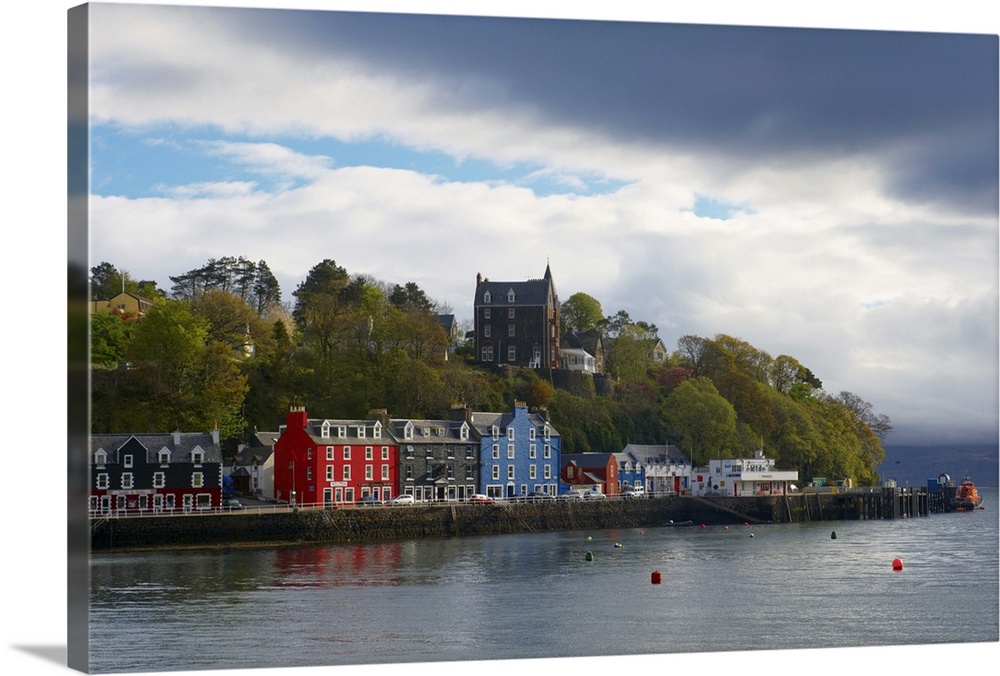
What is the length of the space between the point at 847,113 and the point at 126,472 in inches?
501

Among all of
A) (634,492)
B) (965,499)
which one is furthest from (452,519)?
(965,499)

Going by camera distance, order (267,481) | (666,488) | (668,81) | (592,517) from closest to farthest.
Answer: (668,81) → (267,481) → (592,517) → (666,488)

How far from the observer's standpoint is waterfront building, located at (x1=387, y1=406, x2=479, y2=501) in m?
29.1

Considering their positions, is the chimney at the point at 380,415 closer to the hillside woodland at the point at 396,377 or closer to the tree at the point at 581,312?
the hillside woodland at the point at 396,377

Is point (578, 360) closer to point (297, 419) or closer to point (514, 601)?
point (297, 419)

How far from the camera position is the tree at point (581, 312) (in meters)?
25.4

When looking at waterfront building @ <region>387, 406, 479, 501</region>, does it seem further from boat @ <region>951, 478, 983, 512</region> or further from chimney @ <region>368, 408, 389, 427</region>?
boat @ <region>951, 478, 983, 512</region>

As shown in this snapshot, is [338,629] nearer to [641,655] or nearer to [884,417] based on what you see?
[641,655]

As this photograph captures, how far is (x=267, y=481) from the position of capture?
1074 inches

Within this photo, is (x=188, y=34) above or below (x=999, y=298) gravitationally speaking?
above

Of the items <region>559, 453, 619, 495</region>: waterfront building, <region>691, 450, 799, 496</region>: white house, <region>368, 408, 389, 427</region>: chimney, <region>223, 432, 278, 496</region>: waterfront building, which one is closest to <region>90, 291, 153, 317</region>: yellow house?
<region>223, 432, 278, 496</region>: waterfront building

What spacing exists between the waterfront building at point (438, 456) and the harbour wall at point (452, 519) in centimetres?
40

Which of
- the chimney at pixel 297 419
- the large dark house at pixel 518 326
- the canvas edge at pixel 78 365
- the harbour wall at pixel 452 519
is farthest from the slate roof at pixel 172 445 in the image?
the canvas edge at pixel 78 365

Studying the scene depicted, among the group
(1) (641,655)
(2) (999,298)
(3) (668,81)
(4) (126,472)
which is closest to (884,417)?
(2) (999,298)
